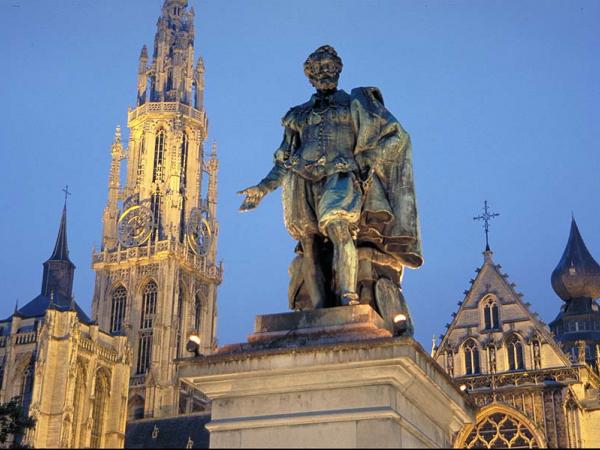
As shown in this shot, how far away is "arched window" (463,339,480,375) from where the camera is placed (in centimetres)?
3316

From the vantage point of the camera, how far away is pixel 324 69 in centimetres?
812

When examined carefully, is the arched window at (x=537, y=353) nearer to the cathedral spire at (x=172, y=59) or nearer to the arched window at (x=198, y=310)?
the arched window at (x=198, y=310)

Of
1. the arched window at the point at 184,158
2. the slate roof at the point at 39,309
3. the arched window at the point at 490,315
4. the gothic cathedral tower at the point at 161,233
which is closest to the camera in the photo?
the arched window at the point at 490,315

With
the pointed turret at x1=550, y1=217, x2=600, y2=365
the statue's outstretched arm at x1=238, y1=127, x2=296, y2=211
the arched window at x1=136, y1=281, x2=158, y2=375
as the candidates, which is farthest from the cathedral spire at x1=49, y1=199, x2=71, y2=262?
the statue's outstretched arm at x1=238, y1=127, x2=296, y2=211

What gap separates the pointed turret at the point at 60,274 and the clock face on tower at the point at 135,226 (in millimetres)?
5576

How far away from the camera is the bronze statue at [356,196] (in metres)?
7.62

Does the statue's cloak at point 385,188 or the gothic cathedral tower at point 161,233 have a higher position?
the gothic cathedral tower at point 161,233

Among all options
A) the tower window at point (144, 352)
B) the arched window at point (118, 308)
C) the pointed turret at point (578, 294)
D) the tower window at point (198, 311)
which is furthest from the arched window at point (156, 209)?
the pointed turret at point (578, 294)

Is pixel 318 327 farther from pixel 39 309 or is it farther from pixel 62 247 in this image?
pixel 62 247

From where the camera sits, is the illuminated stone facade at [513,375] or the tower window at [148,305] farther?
the tower window at [148,305]

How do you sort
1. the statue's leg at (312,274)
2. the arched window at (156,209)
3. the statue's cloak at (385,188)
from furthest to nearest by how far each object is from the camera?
the arched window at (156,209), the statue's cloak at (385,188), the statue's leg at (312,274)

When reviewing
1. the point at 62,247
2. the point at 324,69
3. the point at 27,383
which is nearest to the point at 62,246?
the point at 62,247

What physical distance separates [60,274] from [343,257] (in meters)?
78.5

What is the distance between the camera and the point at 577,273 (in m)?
45.6
